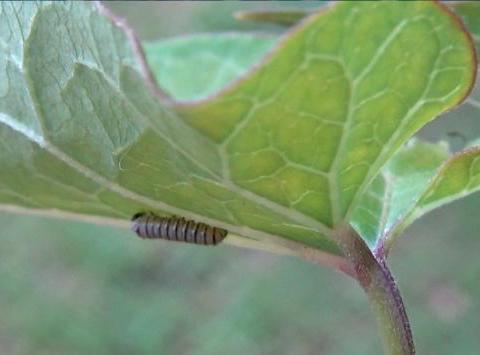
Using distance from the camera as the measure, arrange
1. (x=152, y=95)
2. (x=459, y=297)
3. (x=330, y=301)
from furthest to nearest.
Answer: (x=330, y=301) < (x=459, y=297) < (x=152, y=95)

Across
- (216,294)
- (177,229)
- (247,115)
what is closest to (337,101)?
(247,115)

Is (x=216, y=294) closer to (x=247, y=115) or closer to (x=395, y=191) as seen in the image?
(x=395, y=191)

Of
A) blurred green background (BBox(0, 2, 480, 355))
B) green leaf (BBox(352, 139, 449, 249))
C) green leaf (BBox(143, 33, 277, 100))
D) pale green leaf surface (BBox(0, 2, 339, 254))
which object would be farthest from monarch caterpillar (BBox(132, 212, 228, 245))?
blurred green background (BBox(0, 2, 480, 355))

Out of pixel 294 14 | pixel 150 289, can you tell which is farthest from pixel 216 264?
pixel 294 14

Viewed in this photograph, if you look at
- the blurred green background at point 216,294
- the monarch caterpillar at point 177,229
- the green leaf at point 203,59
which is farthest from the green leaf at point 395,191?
the blurred green background at point 216,294

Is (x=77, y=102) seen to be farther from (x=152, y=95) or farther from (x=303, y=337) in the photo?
(x=303, y=337)

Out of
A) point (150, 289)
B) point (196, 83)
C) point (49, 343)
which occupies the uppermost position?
point (196, 83)

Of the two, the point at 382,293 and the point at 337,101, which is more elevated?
the point at 337,101
